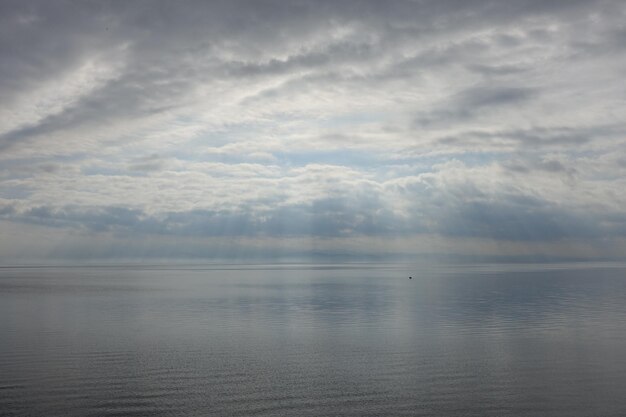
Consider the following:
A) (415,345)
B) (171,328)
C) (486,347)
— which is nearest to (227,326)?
(171,328)

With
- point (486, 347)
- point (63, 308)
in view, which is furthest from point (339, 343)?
point (63, 308)

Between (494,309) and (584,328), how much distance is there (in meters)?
24.7

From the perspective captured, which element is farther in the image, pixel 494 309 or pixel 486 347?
pixel 494 309

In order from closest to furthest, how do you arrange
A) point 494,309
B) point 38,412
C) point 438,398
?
point 38,412 → point 438,398 → point 494,309

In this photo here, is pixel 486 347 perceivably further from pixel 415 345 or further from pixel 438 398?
pixel 438 398

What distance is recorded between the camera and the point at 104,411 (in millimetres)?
33531

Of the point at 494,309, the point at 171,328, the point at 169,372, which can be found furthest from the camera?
the point at 494,309

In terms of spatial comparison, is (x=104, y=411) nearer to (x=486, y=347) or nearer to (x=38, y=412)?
(x=38, y=412)

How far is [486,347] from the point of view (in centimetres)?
5497

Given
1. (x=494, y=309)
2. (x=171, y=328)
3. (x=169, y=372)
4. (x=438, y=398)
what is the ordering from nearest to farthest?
(x=438, y=398), (x=169, y=372), (x=171, y=328), (x=494, y=309)

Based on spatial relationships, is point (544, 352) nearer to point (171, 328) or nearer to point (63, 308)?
point (171, 328)

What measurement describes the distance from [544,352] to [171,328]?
4363 cm

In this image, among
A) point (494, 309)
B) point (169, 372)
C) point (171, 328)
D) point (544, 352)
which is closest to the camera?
point (169, 372)

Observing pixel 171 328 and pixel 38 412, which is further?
pixel 171 328
